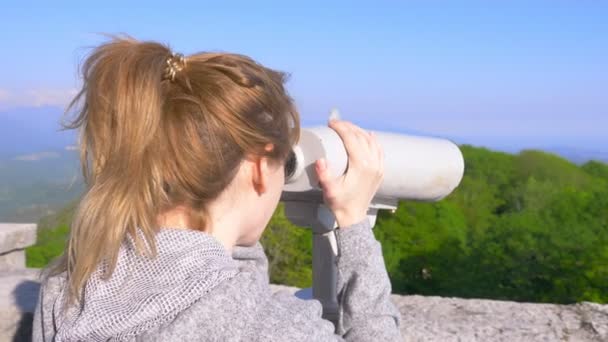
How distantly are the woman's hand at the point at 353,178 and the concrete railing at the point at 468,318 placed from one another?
2.05ft

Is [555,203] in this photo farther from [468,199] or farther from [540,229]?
[468,199]

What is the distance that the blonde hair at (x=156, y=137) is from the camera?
4.20 ft

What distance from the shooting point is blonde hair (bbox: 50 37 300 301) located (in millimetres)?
1280

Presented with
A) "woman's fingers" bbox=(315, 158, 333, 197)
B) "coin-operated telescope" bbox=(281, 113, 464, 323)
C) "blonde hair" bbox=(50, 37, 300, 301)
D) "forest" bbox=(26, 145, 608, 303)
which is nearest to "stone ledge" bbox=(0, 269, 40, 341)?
"forest" bbox=(26, 145, 608, 303)

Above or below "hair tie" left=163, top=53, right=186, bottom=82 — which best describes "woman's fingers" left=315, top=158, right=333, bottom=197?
below

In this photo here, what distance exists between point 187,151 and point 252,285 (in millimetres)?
248

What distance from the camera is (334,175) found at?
166cm

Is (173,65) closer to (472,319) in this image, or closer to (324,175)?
(324,175)

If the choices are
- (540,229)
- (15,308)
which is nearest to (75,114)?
(15,308)

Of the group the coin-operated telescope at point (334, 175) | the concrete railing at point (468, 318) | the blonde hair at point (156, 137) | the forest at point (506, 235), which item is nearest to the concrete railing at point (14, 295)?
the concrete railing at point (468, 318)

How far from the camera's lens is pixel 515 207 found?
404cm

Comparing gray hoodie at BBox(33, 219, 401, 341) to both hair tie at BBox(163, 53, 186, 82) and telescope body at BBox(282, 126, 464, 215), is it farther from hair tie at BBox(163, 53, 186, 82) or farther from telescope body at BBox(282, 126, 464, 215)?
telescope body at BBox(282, 126, 464, 215)

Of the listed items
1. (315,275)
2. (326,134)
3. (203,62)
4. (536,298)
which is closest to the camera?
(203,62)

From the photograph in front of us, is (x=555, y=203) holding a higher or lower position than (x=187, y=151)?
lower
